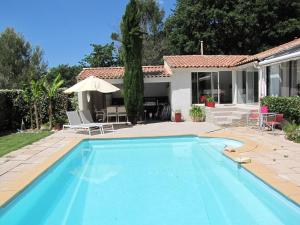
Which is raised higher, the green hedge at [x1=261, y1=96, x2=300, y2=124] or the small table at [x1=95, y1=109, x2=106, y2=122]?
the green hedge at [x1=261, y1=96, x2=300, y2=124]

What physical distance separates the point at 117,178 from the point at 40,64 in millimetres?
47837

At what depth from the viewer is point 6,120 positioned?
22781 millimetres

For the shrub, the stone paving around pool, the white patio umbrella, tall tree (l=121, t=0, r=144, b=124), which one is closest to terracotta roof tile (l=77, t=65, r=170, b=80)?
tall tree (l=121, t=0, r=144, b=124)

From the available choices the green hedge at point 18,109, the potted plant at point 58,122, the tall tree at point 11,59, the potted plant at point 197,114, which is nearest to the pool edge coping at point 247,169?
the potted plant at point 58,122

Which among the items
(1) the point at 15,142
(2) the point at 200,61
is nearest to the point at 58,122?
(1) the point at 15,142

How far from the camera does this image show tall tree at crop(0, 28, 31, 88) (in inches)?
2009

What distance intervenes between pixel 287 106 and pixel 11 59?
43.6 meters

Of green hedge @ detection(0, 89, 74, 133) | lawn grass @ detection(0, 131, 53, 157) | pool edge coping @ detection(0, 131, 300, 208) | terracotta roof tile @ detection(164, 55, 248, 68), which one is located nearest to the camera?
pool edge coping @ detection(0, 131, 300, 208)

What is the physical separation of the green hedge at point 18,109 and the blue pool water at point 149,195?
9861 millimetres

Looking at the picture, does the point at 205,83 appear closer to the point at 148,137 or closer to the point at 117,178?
the point at 148,137

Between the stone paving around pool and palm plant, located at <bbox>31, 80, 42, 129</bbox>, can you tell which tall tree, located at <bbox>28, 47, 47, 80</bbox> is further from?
the stone paving around pool

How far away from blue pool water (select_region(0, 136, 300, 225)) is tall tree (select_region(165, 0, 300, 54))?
28.2m

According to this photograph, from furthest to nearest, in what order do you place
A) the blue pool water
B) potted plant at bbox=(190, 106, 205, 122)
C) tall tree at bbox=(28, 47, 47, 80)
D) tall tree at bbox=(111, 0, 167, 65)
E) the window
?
tall tree at bbox=(28, 47, 47, 80) < tall tree at bbox=(111, 0, 167, 65) < potted plant at bbox=(190, 106, 205, 122) < the window < the blue pool water

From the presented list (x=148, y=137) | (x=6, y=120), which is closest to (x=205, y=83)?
(x=148, y=137)
